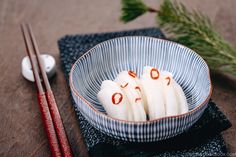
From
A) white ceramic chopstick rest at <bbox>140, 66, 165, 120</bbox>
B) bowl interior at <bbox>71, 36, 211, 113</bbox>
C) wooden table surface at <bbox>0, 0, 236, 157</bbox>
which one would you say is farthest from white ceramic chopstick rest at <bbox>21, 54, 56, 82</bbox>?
white ceramic chopstick rest at <bbox>140, 66, 165, 120</bbox>

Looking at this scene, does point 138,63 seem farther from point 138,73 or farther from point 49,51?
point 49,51

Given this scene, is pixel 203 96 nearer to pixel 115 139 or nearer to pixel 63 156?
pixel 115 139

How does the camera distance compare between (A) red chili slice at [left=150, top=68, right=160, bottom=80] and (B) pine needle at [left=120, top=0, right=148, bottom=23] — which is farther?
(B) pine needle at [left=120, top=0, right=148, bottom=23]

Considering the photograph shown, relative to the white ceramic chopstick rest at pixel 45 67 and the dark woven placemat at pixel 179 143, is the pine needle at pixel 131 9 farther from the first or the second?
the dark woven placemat at pixel 179 143

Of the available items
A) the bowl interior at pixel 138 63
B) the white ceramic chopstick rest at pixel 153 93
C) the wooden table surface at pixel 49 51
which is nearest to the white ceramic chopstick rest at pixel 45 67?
the wooden table surface at pixel 49 51

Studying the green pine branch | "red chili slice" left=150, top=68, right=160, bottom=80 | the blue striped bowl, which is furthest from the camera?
the green pine branch

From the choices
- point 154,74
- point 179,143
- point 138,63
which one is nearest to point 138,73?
point 138,63

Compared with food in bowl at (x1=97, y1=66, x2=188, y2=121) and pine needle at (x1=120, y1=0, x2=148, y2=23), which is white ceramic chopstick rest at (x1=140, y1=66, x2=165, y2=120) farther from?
pine needle at (x1=120, y1=0, x2=148, y2=23)

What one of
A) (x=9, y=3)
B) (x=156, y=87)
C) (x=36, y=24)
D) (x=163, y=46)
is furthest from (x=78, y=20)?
(x=156, y=87)
